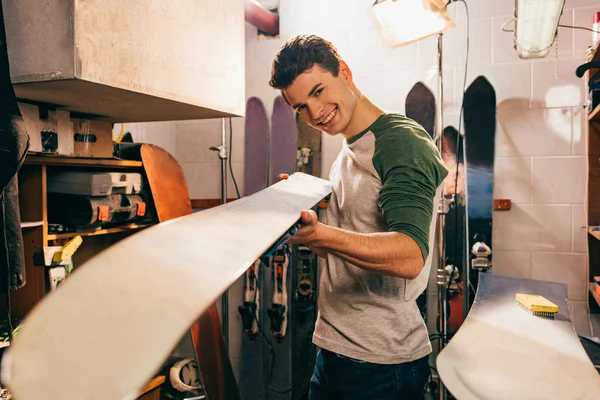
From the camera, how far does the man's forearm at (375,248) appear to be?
97 centimetres

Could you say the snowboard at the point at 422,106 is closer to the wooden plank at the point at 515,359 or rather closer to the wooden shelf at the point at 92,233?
the wooden plank at the point at 515,359

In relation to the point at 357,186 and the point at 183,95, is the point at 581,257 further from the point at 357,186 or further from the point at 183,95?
the point at 183,95

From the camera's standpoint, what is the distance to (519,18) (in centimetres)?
187

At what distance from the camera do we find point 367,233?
119cm

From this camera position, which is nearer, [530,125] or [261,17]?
[530,125]

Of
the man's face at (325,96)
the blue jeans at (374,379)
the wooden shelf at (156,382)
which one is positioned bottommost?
the wooden shelf at (156,382)

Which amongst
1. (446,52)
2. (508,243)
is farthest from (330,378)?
(446,52)

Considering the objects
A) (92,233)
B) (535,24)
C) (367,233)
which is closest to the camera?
(367,233)

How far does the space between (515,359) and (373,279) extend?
406 mm

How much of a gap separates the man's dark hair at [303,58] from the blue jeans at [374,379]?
86 cm

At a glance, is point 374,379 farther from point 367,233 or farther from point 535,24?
point 535,24

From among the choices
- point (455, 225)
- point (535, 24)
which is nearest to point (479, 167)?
point (455, 225)

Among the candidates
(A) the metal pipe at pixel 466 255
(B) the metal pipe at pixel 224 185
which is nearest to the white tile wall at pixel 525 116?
(A) the metal pipe at pixel 466 255

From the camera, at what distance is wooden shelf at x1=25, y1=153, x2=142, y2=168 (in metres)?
1.82
